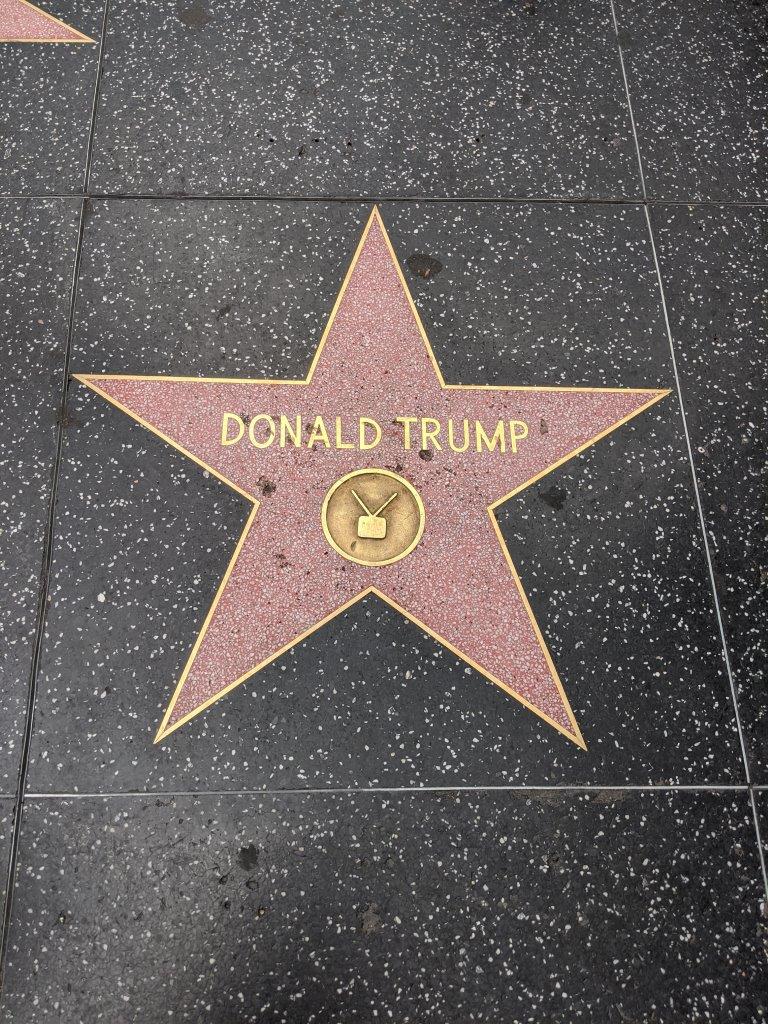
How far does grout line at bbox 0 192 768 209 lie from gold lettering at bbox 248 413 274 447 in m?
0.54

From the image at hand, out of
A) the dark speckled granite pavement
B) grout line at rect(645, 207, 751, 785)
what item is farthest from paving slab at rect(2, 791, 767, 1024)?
grout line at rect(645, 207, 751, 785)

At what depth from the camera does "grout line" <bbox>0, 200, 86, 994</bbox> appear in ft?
4.20

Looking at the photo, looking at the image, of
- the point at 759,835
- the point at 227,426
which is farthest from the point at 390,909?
the point at 227,426

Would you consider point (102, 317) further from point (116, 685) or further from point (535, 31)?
point (535, 31)

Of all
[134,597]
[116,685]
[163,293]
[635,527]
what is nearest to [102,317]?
[163,293]

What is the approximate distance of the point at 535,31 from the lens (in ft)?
5.87

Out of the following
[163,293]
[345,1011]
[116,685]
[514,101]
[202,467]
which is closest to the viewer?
[345,1011]

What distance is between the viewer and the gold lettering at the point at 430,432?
1.50 meters

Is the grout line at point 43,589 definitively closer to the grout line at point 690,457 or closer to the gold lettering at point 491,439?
the gold lettering at point 491,439

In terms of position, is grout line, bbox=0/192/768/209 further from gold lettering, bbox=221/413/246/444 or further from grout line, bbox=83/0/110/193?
gold lettering, bbox=221/413/246/444

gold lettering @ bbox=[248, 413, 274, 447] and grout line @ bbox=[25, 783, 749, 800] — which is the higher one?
gold lettering @ bbox=[248, 413, 274, 447]

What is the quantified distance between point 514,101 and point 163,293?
3.17 feet

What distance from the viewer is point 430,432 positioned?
59.3 inches

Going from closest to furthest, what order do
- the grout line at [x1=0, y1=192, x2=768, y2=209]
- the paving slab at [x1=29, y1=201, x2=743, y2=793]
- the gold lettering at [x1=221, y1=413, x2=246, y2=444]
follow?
the paving slab at [x1=29, y1=201, x2=743, y2=793] < the gold lettering at [x1=221, y1=413, x2=246, y2=444] < the grout line at [x1=0, y1=192, x2=768, y2=209]
